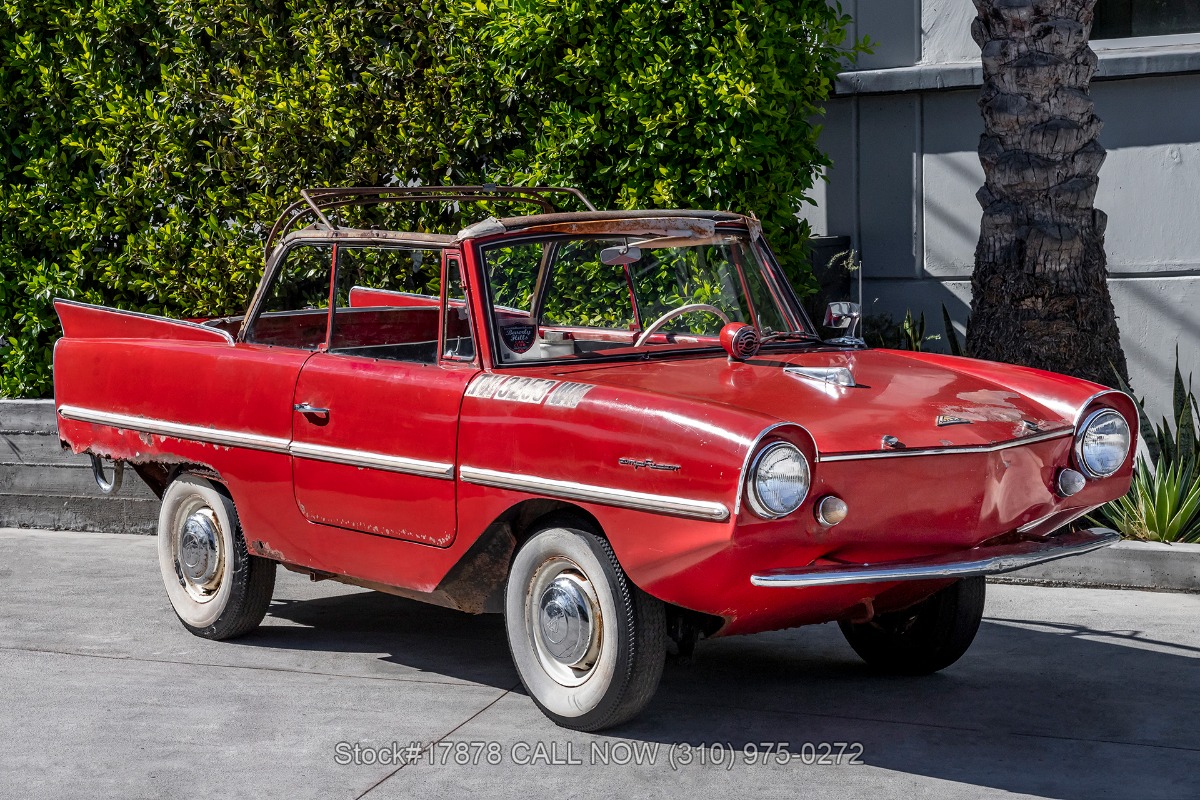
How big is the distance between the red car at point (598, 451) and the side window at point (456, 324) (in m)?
0.02

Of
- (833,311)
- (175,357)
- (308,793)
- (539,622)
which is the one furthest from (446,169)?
(308,793)

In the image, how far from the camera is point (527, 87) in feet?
27.3

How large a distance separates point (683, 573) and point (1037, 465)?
49.6 inches

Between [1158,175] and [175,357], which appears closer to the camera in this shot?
[175,357]

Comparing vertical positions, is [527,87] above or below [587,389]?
above

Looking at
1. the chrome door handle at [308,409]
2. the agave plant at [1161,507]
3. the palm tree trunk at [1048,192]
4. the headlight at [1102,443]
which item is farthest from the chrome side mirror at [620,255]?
the agave plant at [1161,507]

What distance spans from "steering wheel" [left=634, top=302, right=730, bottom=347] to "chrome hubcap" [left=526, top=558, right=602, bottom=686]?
1.08 m

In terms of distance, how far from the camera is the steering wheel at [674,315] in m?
5.56

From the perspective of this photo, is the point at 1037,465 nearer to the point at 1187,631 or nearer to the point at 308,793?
the point at 1187,631

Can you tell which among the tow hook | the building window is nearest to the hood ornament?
the tow hook

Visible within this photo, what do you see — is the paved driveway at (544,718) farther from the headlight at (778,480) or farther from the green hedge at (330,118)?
the green hedge at (330,118)

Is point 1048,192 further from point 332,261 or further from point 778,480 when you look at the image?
point 778,480

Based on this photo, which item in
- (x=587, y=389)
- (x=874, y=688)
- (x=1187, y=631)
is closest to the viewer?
(x=587, y=389)

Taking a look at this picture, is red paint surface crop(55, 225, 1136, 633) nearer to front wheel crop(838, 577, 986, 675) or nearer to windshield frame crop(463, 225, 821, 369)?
windshield frame crop(463, 225, 821, 369)
